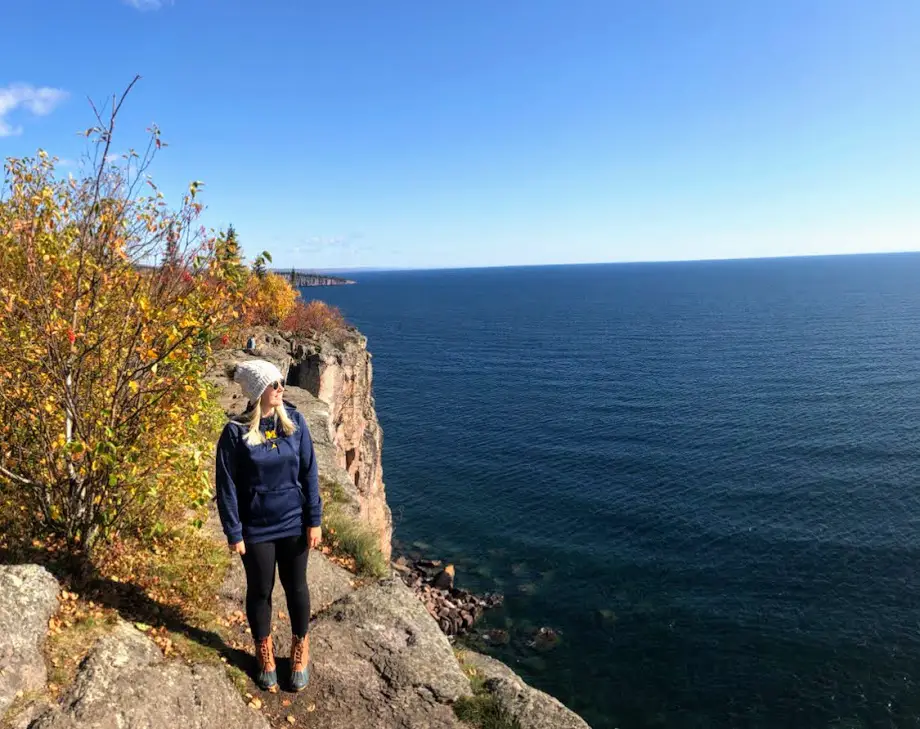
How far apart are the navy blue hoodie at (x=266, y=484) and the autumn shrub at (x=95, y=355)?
735 mm

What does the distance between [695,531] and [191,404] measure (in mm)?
35801

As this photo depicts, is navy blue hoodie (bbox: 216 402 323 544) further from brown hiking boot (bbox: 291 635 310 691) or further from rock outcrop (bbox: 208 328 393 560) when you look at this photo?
rock outcrop (bbox: 208 328 393 560)

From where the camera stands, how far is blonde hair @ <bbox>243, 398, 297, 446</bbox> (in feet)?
22.7

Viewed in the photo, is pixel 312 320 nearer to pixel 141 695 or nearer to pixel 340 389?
pixel 340 389

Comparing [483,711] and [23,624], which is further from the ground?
[23,624]

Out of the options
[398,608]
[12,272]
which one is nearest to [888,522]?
[398,608]

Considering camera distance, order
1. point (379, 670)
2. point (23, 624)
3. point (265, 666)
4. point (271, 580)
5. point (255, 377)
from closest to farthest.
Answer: point (23, 624) < point (255, 377) < point (271, 580) < point (265, 666) < point (379, 670)

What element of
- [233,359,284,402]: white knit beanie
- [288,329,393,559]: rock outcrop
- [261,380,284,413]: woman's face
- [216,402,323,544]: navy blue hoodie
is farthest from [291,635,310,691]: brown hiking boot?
[288,329,393,559]: rock outcrop

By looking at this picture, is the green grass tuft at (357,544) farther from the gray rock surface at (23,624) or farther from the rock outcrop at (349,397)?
the rock outcrop at (349,397)

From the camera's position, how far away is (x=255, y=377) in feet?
22.8

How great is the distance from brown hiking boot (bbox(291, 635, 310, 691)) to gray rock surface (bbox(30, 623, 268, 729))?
A: 63 cm

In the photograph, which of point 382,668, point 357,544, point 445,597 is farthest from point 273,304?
point 382,668

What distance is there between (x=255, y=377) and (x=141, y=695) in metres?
3.53

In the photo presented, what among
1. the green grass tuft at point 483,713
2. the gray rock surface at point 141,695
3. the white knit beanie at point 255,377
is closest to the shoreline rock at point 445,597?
the green grass tuft at point 483,713
